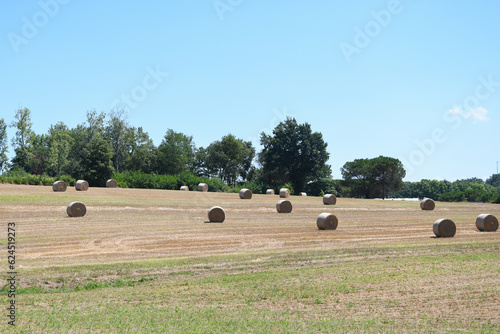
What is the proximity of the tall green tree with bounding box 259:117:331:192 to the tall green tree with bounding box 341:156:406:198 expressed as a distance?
6.77m

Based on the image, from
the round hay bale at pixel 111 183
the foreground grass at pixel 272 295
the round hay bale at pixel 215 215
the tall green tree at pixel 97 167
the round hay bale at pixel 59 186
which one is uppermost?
the tall green tree at pixel 97 167

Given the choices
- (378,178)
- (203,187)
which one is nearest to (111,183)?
(203,187)

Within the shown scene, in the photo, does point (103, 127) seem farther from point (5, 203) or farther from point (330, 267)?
point (330, 267)

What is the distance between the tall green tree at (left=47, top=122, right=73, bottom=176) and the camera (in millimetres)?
104562

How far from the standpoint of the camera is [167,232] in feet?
98.9

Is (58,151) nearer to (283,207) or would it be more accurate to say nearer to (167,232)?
(283,207)

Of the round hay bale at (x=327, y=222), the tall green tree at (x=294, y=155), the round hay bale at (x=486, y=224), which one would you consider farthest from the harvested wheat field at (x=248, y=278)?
the tall green tree at (x=294, y=155)

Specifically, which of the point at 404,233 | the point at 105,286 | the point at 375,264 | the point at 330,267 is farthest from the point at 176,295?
the point at 404,233

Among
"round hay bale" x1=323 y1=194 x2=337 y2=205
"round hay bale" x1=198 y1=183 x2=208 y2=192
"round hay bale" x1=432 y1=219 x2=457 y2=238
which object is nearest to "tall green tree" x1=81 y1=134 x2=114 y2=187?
"round hay bale" x1=198 y1=183 x2=208 y2=192

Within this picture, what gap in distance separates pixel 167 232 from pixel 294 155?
2540 inches

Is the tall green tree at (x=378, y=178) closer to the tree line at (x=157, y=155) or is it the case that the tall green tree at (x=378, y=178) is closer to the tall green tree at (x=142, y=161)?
the tree line at (x=157, y=155)

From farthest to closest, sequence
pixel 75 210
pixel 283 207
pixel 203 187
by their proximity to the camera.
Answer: pixel 203 187
pixel 283 207
pixel 75 210

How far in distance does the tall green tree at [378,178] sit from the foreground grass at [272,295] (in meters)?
75.2

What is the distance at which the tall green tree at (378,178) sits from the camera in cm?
9569
